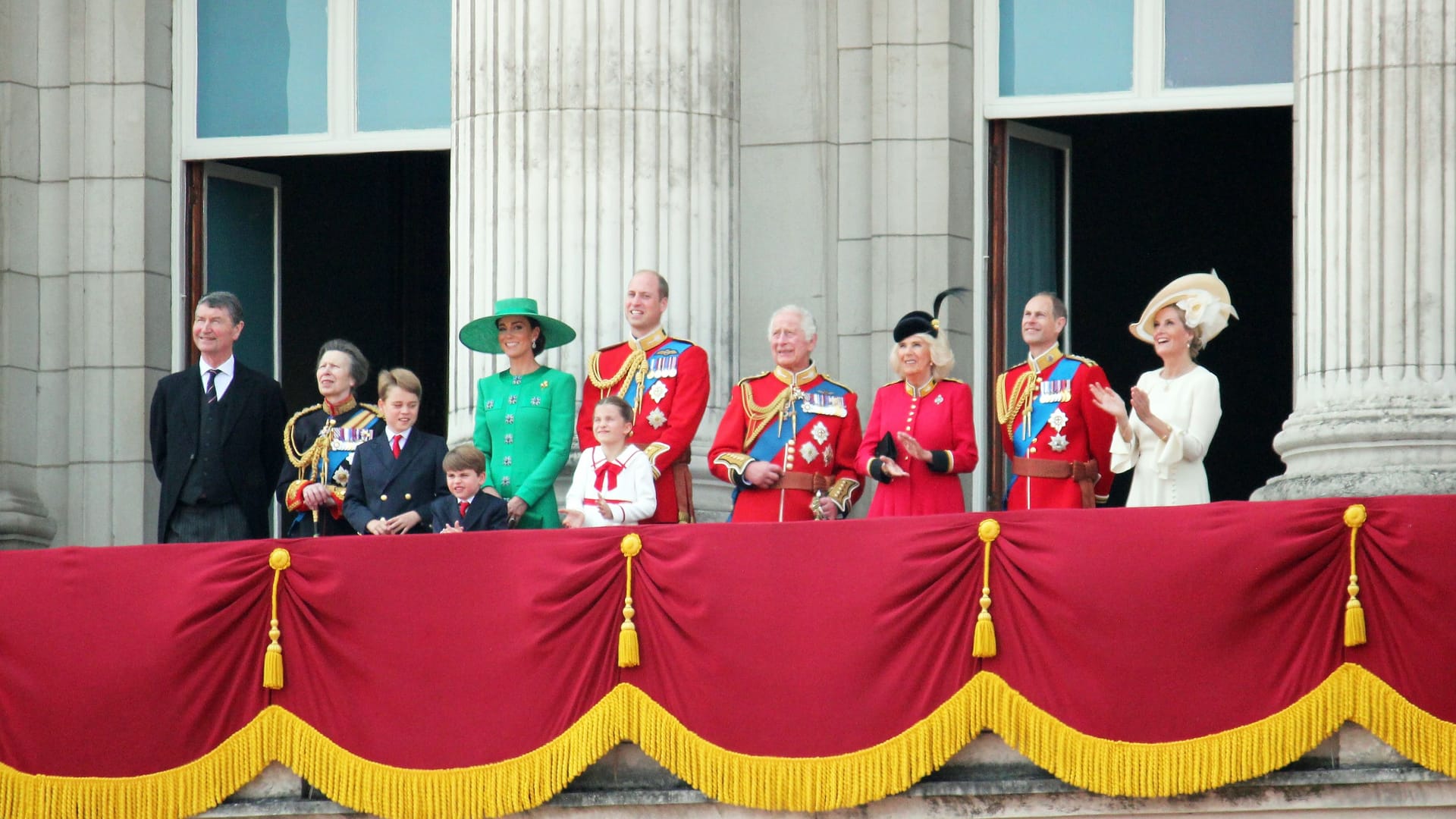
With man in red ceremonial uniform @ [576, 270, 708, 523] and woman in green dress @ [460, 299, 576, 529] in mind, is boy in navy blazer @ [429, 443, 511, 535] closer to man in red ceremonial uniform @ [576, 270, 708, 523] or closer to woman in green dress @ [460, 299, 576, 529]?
woman in green dress @ [460, 299, 576, 529]

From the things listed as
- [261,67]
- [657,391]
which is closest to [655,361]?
[657,391]

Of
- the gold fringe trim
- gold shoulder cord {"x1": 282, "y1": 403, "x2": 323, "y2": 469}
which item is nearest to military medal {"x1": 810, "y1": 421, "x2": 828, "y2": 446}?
the gold fringe trim

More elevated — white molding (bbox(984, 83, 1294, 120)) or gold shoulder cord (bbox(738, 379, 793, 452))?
white molding (bbox(984, 83, 1294, 120))

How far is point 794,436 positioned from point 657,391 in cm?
75

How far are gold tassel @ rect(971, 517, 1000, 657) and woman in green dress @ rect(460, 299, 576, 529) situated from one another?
2647 mm

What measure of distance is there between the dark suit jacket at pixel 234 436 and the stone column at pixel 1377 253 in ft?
17.4

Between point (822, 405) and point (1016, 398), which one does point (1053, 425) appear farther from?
point (822, 405)

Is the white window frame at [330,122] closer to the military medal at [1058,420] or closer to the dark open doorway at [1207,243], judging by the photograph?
the military medal at [1058,420]

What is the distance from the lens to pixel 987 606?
446 inches

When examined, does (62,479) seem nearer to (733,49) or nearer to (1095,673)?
(733,49)

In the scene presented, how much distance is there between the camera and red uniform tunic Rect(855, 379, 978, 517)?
1262 centimetres

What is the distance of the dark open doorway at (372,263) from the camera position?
20625 millimetres

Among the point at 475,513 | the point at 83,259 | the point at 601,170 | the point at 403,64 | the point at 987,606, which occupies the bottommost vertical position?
the point at 987,606

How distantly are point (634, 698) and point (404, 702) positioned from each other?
110 cm
